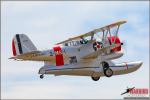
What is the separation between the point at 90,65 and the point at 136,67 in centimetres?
433

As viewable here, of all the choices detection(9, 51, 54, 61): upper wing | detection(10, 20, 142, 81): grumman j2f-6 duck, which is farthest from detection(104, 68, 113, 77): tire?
detection(9, 51, 54, 61): upper wing

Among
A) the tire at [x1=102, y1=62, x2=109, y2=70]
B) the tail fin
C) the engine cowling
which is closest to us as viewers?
the tail fin

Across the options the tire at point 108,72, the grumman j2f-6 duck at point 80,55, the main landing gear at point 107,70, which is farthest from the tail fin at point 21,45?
the tire at point 108,72

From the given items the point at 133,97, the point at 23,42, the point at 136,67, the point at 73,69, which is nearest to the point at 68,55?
the point at 73,69

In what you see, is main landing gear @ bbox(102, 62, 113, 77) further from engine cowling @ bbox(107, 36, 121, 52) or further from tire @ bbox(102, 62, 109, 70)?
engine cowling @ bbox(107, 36, 121, 52)

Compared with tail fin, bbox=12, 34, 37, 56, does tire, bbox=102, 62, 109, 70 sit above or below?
below

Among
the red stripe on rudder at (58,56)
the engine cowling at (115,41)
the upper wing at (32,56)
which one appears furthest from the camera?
the engine cowling at (115,41)

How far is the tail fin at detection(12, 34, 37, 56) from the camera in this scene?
33.8 meters

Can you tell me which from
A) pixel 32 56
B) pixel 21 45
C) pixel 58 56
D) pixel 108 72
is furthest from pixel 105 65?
pixel 21 45

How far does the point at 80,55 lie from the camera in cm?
3484

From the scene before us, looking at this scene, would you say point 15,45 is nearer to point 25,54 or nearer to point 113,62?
point 25,54

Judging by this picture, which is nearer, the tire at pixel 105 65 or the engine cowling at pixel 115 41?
the engine cowling at pixel 115 41

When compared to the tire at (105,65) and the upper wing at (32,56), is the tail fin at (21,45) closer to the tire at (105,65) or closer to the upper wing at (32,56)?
the upper wing at (32,56)

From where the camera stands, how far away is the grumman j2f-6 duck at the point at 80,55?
3338cm
